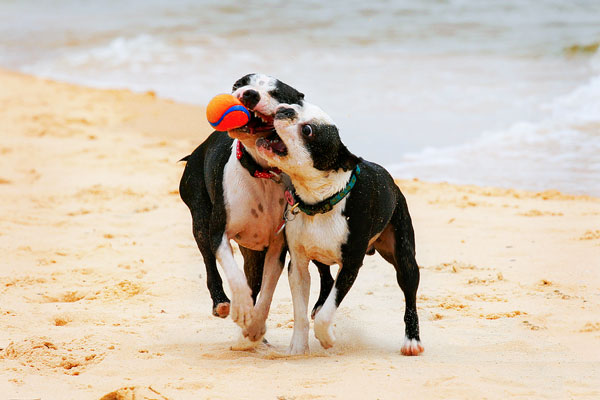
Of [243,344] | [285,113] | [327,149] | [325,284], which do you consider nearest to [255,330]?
[243,344]

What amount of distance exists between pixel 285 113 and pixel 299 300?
1.08 metres

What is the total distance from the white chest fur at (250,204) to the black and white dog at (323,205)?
6.5 inches

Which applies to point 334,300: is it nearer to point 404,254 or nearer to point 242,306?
point 242,306

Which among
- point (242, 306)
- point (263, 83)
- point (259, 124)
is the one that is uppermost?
point (263, 83)

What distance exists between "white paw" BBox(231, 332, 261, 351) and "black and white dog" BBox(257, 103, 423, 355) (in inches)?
8.9

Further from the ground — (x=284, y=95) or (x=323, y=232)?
(x=284, y=95)

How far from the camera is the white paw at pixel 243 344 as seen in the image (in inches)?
193

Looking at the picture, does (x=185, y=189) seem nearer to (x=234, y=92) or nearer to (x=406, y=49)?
(x=234, y=92)

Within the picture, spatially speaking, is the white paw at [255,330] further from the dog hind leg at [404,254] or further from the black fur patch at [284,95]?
the black fur patch at [284,95]

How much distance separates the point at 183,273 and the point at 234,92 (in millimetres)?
2239

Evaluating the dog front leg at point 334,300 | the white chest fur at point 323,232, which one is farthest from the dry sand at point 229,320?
the white chest fur at point 323,232

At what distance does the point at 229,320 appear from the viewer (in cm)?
571

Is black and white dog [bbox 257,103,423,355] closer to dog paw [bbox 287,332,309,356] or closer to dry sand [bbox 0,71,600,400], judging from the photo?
dog paw [bbox 287,332,309,356]

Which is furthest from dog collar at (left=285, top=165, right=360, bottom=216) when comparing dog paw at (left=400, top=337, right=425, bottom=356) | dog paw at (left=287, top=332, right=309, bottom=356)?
dog paw at (left=400, top=337, right=425, bottom=356)
